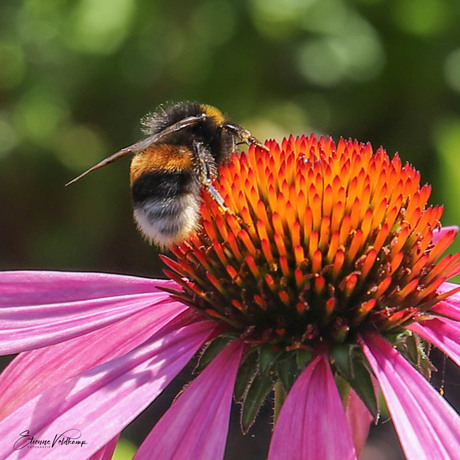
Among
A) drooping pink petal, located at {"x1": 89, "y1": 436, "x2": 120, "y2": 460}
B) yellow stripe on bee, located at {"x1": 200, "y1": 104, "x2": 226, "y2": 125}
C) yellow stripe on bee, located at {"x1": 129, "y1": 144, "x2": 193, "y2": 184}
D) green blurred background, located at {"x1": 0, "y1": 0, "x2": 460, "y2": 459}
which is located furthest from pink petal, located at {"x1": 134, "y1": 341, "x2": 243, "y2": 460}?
green blurred background, located at {"x1": 0, "y1": 0, "x2": 460, "y2": 459}

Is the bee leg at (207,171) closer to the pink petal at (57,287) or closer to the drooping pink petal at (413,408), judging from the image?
the pink petal at (57,287)

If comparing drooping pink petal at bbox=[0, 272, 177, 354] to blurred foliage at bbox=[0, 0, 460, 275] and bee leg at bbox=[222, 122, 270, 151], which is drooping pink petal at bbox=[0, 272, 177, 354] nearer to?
bee leg at bbox=[222, 122, 270, 151]

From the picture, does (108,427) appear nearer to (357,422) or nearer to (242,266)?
(242,266)

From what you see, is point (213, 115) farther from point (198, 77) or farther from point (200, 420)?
point (198, 77)

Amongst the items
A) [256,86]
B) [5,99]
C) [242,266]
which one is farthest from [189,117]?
[5,99]

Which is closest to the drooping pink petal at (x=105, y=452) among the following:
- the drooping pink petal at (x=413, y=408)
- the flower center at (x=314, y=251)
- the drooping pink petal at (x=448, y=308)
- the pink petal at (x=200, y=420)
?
the pink petal at (x=200, y=420)

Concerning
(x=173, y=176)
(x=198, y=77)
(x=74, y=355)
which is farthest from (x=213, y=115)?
(x=198, y=77)
